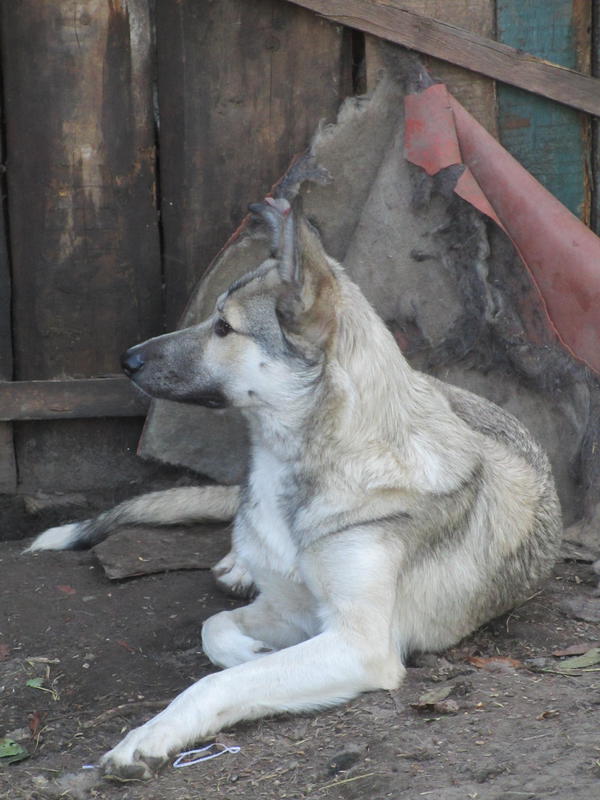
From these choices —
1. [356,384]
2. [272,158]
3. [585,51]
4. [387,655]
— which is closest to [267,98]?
[272,158]

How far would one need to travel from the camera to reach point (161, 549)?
5.20m

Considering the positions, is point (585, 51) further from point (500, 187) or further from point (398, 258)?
point (398, 258)

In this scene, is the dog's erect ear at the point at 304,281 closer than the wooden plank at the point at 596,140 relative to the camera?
Yes

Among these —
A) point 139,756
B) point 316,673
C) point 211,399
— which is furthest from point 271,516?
point 139,756

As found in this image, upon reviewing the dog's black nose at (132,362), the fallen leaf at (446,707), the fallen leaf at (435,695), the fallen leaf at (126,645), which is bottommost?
the fallen leaf at (126,645)

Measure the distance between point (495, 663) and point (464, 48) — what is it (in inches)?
122

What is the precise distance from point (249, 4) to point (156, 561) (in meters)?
2.87

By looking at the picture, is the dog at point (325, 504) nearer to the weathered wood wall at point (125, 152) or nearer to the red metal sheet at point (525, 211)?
the red metal sheet at point (525, 211)

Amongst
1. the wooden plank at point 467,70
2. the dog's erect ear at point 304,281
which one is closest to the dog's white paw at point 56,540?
the dog's erect ear at point 304,281

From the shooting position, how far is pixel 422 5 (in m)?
5.41

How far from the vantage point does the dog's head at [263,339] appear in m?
3.67

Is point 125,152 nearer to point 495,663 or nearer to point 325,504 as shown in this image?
point 325,504

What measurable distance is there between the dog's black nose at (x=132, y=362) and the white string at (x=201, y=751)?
148 centimetres

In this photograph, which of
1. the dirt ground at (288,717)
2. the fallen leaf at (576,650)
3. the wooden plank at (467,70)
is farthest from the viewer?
the wooden plank at (467,70)
